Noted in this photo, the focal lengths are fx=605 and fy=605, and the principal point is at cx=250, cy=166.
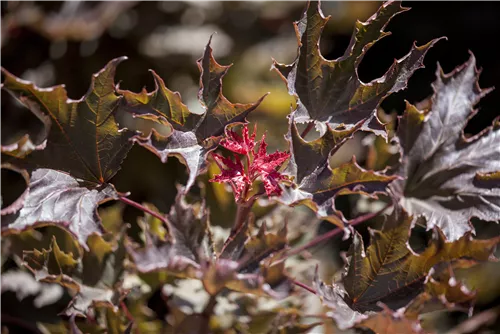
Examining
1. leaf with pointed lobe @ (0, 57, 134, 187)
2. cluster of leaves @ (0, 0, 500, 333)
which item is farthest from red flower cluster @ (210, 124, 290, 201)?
leaf with pointed lobe @ (0, 57, 134, 187)

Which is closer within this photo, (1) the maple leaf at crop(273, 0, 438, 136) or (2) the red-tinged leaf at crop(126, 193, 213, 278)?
(2) the red-tinged leaf at crop(126, 193, 213, 278)

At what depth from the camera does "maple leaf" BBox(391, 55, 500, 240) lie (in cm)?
77

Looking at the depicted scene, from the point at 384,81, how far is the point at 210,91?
207mm

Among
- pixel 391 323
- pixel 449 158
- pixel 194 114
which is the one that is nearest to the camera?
pixel 391 323

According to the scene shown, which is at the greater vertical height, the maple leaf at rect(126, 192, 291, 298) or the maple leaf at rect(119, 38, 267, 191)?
the maple leaf at rect(119, 38, 267, 191)

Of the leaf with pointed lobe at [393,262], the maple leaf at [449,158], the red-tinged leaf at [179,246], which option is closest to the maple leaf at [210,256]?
the red-tinged leaf at [179,246]

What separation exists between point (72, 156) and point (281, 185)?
0.83 ft

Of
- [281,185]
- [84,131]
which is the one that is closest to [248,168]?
[281,185]

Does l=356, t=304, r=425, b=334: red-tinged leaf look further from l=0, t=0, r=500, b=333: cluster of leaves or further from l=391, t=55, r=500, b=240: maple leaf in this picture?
A: l=391, t=55, r=500, b=240: maple leaf

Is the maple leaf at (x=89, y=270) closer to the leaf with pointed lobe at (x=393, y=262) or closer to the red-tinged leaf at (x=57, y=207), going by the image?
the red-tinged leaf at (x=57, y=207)

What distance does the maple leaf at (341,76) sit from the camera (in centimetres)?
71

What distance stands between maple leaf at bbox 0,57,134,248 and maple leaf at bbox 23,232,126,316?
0.28 feet

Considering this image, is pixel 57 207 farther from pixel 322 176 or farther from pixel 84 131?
pixel 322 176

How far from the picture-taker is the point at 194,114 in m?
0.71
